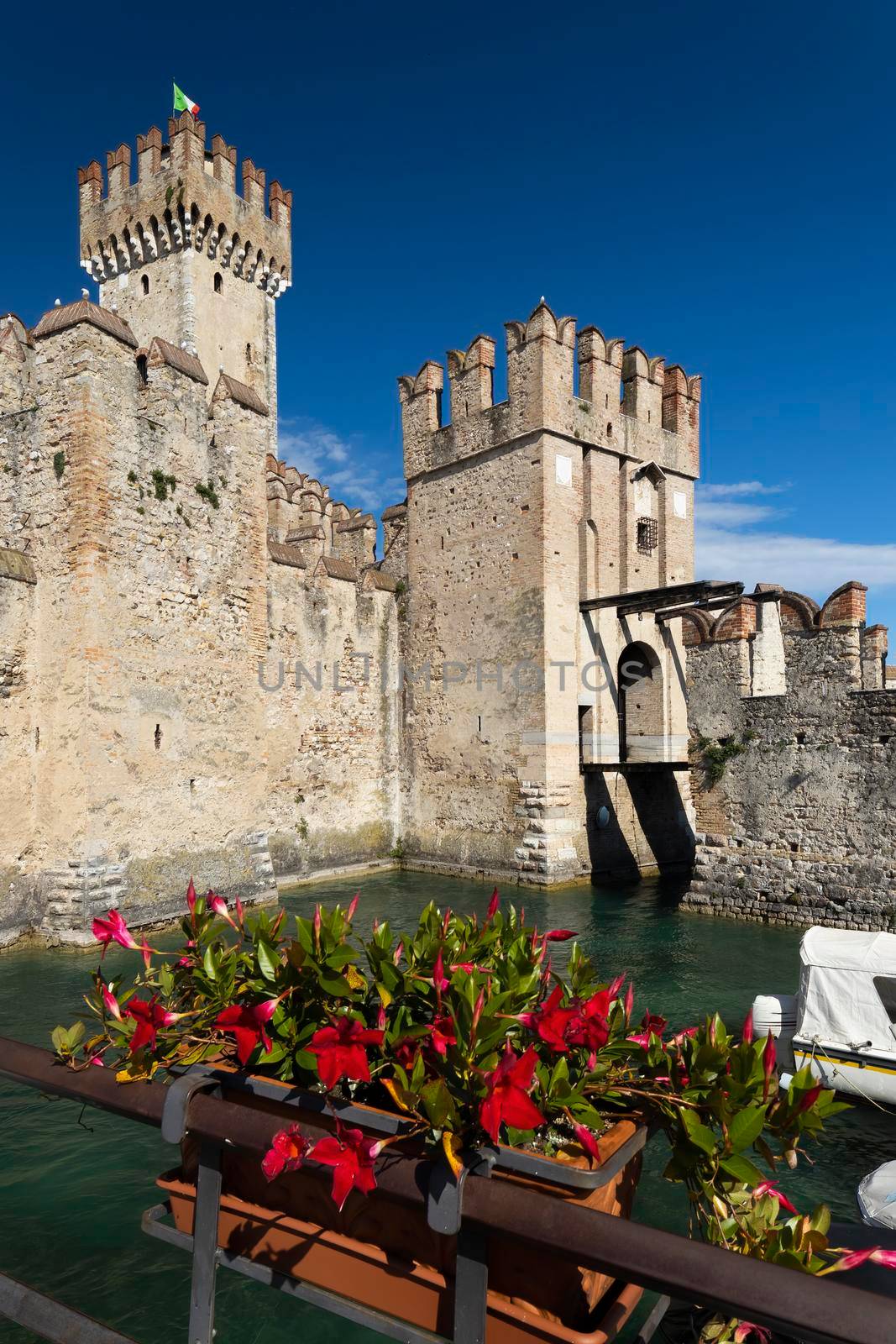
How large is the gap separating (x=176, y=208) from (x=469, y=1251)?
30.3 m

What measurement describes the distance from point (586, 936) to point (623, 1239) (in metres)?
12.4

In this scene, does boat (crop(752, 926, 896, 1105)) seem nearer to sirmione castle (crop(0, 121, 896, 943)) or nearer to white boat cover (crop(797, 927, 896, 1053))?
white boat cover (crop(797, 927, 896, 1053))

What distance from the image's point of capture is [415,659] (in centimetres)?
1967

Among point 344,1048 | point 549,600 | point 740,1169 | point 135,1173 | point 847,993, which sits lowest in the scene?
A: point 135,1173

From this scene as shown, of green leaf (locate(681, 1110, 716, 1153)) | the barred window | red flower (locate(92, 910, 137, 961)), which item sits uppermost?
the barred window

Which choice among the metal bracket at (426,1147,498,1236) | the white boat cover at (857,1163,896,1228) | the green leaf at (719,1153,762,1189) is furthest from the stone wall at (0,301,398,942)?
the metal bracket at (426,1147,498,1236)

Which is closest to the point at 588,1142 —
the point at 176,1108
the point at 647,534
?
the point at 176,1108

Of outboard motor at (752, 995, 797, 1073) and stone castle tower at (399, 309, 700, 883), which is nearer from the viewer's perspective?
outboard motor at (752, 995, 797, 1073)

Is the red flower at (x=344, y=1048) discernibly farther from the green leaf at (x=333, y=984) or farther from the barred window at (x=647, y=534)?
the barred window at (x=647, y=534)

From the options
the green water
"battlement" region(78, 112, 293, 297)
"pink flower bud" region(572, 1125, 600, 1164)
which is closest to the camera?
"pink flower bud" region(572, 1125, 600, 1164)

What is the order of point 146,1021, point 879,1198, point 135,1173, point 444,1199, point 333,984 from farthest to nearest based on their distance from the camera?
point 135,1173 → point 879,1198 → point 333,984 → point 146,1021 → point 444,1199

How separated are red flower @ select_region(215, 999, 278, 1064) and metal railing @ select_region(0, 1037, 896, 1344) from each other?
153mm

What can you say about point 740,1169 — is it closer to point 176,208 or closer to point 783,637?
point 783,637

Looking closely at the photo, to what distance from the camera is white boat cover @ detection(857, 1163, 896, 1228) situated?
4820mm
